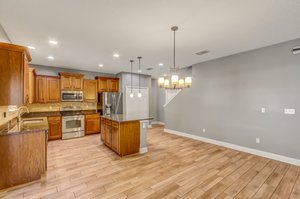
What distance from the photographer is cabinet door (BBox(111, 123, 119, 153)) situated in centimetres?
373

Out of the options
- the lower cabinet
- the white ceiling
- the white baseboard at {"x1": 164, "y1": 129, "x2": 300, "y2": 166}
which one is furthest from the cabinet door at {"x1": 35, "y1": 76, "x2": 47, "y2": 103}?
the white baseboard at {"x1": 164, "y1": 129, "x2": 300, "y2": 166}

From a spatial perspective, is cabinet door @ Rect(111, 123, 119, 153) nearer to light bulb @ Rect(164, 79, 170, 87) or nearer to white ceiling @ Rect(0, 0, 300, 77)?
light bulb @ Rect(164, 79, 170, 87)

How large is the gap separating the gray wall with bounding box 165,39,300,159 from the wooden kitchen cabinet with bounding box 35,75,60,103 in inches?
210

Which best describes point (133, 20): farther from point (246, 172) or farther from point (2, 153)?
point (246, 172)

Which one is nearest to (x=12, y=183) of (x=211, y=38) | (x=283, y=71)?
(x=211, y=38)

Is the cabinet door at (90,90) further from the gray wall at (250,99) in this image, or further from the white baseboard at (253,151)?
the white baseboard at (253,151)

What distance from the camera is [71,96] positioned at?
5691mm

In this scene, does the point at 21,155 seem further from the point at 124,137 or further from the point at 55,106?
the point at 55,106

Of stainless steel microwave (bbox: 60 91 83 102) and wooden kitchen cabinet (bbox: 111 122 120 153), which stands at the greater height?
stainless steel microwave (bbox: 60 91 83 102)

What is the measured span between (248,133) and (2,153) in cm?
563

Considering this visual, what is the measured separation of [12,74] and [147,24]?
2500 mm

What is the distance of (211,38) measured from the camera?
3.16 metres

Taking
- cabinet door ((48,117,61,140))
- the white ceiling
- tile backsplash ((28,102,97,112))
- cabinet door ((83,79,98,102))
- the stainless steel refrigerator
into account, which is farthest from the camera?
the stainless steel refrigerator

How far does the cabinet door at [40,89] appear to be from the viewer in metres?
5.09
